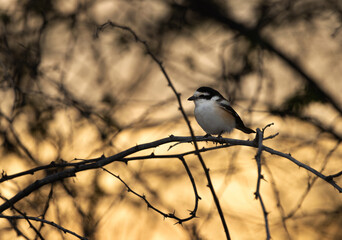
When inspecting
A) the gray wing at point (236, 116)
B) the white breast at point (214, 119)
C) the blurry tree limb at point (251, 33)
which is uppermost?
the blurry tree limb at point (251, 33)

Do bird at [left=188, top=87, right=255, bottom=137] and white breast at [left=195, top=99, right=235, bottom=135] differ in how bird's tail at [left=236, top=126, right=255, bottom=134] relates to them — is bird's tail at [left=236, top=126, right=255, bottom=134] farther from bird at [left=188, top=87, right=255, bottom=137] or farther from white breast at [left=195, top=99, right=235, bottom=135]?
white breast at [left=195, top=99, right=235, bottom=135]

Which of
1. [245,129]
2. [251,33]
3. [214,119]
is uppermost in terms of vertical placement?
[251,33]

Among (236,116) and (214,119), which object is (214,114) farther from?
(236,116)

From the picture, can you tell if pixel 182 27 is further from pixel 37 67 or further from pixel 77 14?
pixel 37 67

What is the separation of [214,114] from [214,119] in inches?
2.7

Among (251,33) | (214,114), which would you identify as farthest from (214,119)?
(251,33)

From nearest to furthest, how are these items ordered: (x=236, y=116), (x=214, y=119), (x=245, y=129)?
(x=214, y=119)
(x=236, y=116)
(x=245, y=129)

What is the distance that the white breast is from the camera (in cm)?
597

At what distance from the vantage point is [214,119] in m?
5.96

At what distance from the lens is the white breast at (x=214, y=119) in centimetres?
597

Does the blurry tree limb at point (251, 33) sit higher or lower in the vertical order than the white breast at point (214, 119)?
higher

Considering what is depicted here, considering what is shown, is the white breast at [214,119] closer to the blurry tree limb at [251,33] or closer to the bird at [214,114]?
the bird at [214,114]

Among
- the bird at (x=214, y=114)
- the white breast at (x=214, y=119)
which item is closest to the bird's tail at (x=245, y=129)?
the bird at (x=214, y=114)

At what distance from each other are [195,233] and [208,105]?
1628mm
